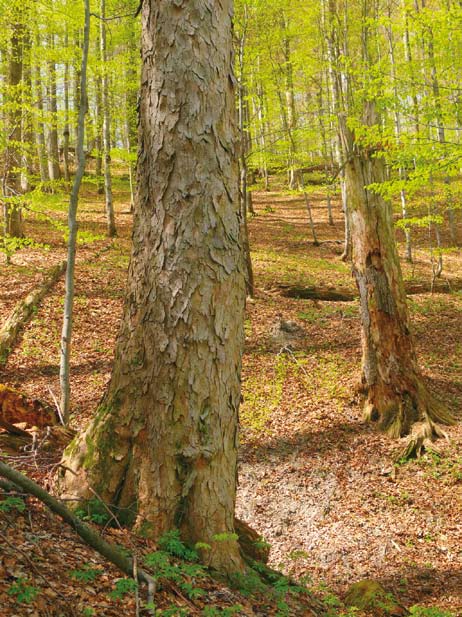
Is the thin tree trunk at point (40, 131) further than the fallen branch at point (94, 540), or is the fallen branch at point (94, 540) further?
the thin tree trunk at point (40, 131)

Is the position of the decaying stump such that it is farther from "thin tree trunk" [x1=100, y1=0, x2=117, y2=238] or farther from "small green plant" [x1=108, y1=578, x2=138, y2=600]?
"thin tree trunk" [x1=100, y1=0, x2=117, y2=238]

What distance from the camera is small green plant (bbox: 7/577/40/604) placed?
1954 mm

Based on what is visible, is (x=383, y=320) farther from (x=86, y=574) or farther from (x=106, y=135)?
(x=106, y=135)

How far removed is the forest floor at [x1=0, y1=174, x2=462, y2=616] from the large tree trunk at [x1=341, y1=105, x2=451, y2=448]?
0.44 metres

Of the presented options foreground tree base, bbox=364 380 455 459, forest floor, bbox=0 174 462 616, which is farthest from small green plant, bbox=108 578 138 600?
foreground tree base, bbox=364 380 455 459

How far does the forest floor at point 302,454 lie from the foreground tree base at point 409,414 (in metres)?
0.18

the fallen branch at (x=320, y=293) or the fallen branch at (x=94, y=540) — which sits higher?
the fallen branch at (x=320, y=293)

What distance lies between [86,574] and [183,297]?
58.0 inches

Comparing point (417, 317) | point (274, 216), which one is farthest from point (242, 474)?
point (274, 216)

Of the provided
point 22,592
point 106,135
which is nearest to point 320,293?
point 106,135

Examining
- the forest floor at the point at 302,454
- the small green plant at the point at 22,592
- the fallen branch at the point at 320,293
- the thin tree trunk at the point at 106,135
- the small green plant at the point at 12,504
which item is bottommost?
the forest floor at the point at 302,454

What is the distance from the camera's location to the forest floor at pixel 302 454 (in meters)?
2.73

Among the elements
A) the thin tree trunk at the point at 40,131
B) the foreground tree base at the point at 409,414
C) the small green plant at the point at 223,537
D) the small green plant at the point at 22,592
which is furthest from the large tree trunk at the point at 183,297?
the thin tree trunk at the point at 40,131

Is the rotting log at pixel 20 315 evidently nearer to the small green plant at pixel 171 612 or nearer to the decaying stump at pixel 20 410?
the decaying stump at pixel 20 410
